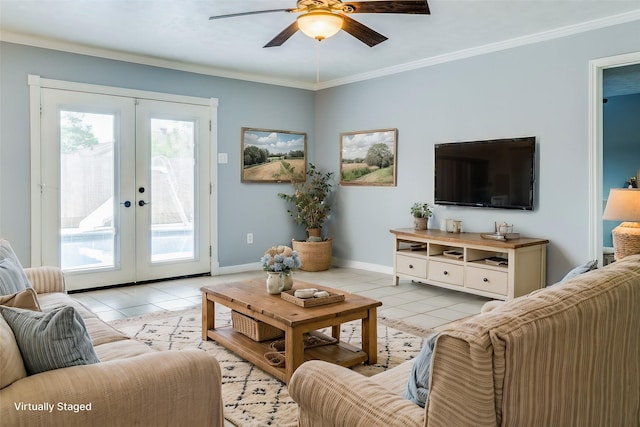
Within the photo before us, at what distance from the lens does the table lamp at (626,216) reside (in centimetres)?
329

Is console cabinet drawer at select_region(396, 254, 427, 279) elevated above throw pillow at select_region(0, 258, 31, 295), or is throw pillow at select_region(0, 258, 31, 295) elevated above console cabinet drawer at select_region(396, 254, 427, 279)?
throw pillow at select_region(0, 258, 31, 295)

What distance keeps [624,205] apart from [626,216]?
83 millimetres

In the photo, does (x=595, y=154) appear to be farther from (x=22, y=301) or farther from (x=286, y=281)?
(x=22, y=301)

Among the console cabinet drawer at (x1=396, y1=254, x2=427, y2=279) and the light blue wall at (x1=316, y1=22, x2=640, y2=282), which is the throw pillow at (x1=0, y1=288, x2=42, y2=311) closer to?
the console cabinet drawer at (x1=396, y1=254, x2=427, y2=279)

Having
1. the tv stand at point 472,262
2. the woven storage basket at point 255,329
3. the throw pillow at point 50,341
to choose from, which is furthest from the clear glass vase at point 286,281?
the tv stand at point 472,262

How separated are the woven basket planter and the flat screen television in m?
1.61

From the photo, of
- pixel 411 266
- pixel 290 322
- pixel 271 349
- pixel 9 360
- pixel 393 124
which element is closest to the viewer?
pixel 9 360

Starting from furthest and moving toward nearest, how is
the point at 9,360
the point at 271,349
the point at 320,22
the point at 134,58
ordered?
the point at 134,58, the point at 271,349, the point at 320,22, the point at 9,360

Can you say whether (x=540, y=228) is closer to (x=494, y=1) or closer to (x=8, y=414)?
(x=494, y=1)

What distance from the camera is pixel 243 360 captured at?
3016 mm

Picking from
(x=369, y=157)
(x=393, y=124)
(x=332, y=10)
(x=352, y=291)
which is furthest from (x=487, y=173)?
(x=332, y=10)

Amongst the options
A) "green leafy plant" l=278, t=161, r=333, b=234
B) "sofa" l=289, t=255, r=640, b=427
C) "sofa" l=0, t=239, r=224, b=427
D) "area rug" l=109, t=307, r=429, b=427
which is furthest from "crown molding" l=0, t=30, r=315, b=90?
"sofa" l=289, t=255, r=640, b=427

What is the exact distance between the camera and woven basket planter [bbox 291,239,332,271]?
6051 millimetres

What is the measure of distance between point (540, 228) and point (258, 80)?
3798mm
